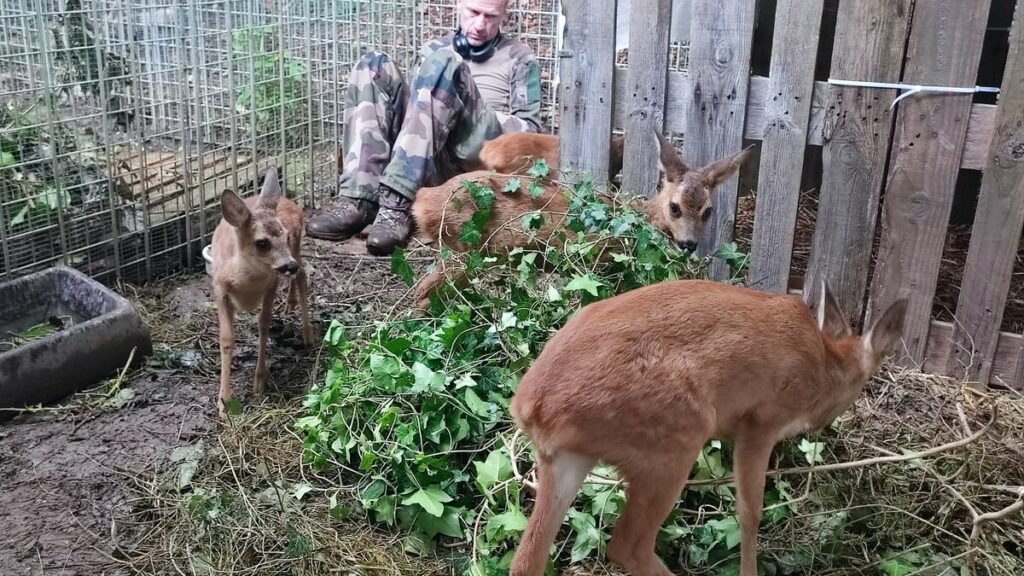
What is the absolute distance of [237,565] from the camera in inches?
159

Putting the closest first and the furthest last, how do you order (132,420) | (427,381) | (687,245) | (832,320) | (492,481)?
(832,320) < (492,481) < (427,381) < (132,420) < (687,245)

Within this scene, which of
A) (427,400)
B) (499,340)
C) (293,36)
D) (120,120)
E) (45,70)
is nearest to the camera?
(427,400)

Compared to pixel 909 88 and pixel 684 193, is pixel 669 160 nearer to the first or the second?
pixel 684 193

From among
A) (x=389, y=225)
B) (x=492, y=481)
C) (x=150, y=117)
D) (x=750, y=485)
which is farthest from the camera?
(x=389, y=225)

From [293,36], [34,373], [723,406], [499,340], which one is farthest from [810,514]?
[293,36]

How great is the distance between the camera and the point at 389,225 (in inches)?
298

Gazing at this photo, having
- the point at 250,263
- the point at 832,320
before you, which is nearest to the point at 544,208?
the point at 250,263

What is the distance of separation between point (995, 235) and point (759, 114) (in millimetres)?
1415

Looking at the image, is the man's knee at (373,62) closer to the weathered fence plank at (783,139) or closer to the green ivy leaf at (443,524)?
the weathered fence plank at (783,139)

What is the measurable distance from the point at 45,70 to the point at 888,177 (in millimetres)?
5099

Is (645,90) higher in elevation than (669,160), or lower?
higher

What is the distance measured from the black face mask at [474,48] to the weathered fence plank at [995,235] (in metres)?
4.82

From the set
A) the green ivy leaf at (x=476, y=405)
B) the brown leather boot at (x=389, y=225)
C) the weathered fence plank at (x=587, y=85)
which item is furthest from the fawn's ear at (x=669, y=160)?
the brown leather boot at (x=389, y=225)

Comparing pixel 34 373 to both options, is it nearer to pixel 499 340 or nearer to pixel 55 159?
pixel 55 159
